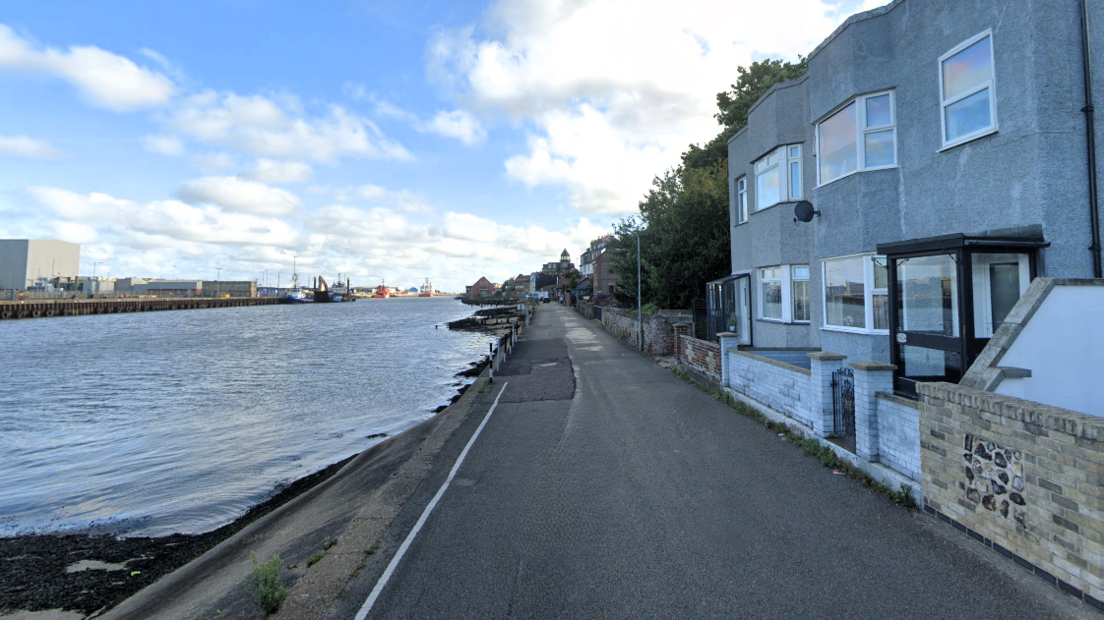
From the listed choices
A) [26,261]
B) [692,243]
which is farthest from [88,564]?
[26,261]

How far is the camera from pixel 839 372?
7.70 m

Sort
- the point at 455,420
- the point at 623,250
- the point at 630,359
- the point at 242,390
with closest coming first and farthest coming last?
the point at 455,420 < the point at 630,359 < the point at 242,390 < the point at 623,250

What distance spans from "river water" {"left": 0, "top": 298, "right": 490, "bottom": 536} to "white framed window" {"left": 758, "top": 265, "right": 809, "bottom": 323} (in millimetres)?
11160

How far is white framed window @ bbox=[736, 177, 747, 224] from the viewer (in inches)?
658

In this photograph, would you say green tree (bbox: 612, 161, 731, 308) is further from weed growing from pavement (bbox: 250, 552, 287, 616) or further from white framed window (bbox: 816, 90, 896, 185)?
weed growing from pavement (bbox: 250, 552, 287, 616)

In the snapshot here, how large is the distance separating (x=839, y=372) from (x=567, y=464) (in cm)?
422

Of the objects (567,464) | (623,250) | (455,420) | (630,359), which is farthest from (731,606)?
(623,250)

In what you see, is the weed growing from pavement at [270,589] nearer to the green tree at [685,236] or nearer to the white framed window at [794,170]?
the white framed window at [794,170]

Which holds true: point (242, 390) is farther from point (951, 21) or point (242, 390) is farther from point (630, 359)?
point (951, 21)

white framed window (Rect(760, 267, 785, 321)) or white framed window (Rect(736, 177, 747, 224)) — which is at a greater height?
white framed window (Rect(736, 177, 747, 224))

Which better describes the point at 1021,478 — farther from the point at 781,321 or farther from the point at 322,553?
the point at 781,321

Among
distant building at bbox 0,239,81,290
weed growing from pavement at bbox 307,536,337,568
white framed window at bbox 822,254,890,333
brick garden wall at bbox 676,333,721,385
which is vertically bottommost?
weed growing from pavement at bbox 307,536,337,568

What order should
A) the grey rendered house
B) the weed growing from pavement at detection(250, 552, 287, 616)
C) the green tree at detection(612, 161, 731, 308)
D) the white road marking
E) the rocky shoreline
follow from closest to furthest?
the white road marking < the weed growing from pavement at detection(250, 552, 287, 616) < the grey rendered house < the rocky shoreline < the green tree at detection(612, 161, 731, 308)

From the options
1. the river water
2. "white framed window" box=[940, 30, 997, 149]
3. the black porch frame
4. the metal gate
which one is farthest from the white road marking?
"white framed window" box=[940, 30, 997, 149]
